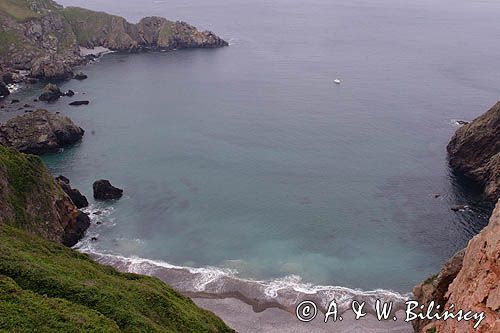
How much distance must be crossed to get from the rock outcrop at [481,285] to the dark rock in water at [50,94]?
418ft

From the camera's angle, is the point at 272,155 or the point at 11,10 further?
the point at 11,10

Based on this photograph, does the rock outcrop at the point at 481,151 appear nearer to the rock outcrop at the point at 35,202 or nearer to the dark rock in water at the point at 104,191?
the dark rock in water at the point at 104,191

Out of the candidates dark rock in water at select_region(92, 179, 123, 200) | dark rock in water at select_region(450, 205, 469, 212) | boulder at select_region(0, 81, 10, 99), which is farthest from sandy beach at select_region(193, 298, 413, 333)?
boulder at select_region(0, 81, 10, 99)

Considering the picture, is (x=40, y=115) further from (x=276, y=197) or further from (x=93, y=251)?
(x=276, y=197)

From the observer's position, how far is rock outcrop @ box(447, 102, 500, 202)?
9544cm

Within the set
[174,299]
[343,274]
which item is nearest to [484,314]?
[174,299]

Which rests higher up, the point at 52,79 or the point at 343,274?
the point at 52,79

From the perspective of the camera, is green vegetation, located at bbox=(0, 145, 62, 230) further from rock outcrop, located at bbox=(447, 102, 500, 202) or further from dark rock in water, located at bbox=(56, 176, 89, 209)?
rock outcrop, located at bbox=(447, 102, 500, 202)

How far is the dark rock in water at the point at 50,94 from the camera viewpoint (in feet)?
473

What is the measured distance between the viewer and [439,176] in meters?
103

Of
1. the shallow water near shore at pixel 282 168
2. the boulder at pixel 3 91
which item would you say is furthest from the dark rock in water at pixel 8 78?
the shallow water near shore at pixel 282 168

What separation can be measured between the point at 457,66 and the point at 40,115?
149m

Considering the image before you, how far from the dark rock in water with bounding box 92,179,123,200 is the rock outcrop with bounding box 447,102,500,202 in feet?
222

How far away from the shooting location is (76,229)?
3155 inches
